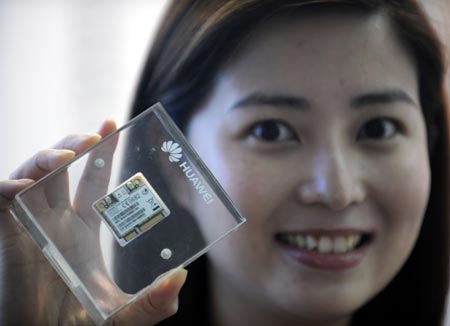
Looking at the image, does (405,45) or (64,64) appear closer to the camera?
(405,45)

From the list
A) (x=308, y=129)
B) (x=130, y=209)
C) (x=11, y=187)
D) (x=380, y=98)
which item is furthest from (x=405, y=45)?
(x=11, y=187)

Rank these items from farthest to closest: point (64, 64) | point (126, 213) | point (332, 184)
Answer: point (64, 64) < point (332, 184) < point (126, 213)

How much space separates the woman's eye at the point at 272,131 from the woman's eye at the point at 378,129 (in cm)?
12

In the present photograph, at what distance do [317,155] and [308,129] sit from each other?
43 mm

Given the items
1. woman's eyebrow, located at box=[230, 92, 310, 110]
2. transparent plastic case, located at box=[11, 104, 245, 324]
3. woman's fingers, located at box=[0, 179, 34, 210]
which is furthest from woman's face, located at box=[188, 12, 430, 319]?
woman's fingers, located at box=[0, 179, 34, 210]

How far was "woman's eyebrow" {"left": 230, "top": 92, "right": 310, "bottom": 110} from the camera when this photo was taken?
0.93 m

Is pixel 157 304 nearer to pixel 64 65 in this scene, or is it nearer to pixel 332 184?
pixel 332 184

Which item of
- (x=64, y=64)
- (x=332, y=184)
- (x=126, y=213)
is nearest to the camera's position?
(x=126, y=213)

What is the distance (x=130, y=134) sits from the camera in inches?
33.4

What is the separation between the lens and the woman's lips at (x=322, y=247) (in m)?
0.96

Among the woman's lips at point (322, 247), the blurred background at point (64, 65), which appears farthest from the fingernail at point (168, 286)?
the blurred background at point (64, 65)

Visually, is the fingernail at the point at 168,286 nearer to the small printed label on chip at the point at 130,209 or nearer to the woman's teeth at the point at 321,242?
the small printed label on chip at the point at 130,209

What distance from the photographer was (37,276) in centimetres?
88

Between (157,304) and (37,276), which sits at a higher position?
(37,276)
